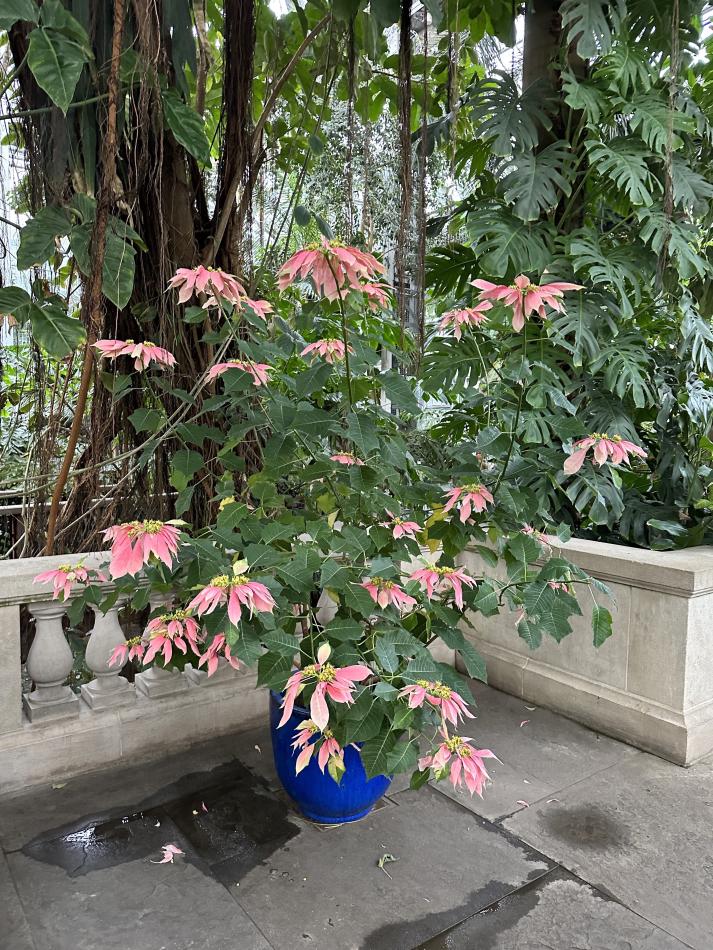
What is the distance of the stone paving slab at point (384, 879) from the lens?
1.34 m

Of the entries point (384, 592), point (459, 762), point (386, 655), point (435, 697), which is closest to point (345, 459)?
point (384, 592)

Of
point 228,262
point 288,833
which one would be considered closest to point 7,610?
point 288,833

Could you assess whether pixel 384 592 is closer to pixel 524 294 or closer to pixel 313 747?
pixel 313 747

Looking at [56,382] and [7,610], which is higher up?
[56,382]

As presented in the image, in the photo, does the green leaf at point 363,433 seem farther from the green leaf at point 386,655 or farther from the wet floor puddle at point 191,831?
the wet floor puddle at point 191,831

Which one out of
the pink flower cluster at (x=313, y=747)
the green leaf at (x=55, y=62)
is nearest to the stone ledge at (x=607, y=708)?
the pink flower cluster at (x=313, y=747)

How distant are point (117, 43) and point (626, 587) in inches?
82.0

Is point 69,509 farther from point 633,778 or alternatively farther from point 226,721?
point 633,778

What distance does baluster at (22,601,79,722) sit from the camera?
1861 mm

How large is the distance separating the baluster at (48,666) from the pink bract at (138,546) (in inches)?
33.8

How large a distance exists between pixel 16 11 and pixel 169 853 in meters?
1.79

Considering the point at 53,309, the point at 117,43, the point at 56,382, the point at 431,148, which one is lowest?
the point at 56,382

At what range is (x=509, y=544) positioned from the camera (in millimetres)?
1520

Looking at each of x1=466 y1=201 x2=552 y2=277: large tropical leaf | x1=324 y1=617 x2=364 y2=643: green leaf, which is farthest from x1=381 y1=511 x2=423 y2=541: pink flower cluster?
x1=466 y1=201 x2=552 y2=277: large tropical leaf
